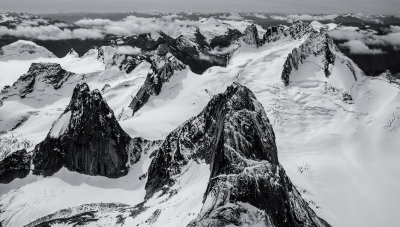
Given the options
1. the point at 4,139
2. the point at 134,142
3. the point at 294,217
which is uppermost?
the point at 294,217

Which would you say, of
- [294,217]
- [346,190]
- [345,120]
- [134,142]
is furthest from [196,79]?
[294,217]

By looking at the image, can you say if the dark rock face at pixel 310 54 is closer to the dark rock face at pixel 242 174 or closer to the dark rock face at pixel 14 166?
the dark rock face at pixel 242 174

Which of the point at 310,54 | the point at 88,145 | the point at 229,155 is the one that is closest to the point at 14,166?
the point at 88,145

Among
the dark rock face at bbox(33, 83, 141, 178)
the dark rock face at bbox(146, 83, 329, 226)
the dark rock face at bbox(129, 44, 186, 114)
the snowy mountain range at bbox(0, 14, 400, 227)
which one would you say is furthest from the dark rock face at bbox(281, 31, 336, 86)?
the dark rock face at bbox(33, 83, 141, 178)

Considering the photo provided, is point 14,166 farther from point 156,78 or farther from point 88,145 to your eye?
point 156,78

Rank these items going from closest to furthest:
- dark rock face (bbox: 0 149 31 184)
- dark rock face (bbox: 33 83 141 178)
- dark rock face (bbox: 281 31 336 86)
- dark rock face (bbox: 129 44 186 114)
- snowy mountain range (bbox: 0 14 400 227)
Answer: snowy mountain range (bbox: 0 14 400 227) → dark rock face (bbox: 0 149 31 184) → dark rock face (bbox: 33 83 141 178) → dark rock face (bbox: 281 31 336 86) → dark rock face (bbox: 129 44 186 114)

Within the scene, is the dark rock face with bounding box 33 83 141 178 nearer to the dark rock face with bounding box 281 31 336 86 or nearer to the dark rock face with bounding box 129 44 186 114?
the dark rock face with bounding box 129 44 186 114

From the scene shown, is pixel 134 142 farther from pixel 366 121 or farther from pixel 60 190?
pixel 366 121
